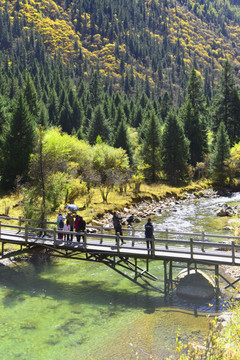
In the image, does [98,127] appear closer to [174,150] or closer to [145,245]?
[174,150]

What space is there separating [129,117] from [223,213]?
56784mm

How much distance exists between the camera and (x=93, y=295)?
17828 millimetres

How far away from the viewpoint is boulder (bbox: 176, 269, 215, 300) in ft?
56.1

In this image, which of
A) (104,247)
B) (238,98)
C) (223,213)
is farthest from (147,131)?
(104,247)

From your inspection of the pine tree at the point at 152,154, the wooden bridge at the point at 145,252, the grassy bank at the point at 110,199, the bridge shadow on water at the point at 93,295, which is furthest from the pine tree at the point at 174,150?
the bridge shadow on water at the point at 93,295

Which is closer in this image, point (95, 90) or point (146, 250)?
point (146, 250)

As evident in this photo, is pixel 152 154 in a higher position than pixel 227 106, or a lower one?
lower

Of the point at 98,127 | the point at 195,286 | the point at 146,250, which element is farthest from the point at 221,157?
the point at 195,286

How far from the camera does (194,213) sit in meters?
40.6

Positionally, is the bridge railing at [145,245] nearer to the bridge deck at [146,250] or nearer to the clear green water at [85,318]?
the bridge deck at [146,250]

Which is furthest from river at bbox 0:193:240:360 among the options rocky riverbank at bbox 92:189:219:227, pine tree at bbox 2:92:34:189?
pine tree at bbox 2:92:34:189

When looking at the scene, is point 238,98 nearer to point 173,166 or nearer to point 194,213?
point 173,166

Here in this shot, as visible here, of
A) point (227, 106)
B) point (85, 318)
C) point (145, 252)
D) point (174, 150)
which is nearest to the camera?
point (85, 318)

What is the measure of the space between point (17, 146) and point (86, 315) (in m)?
32.6
